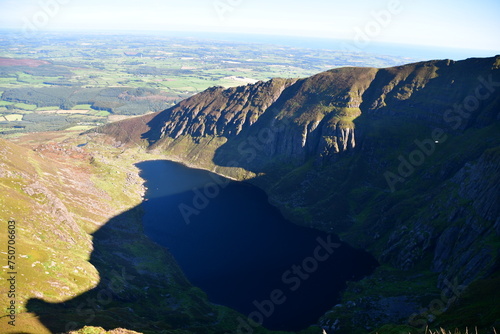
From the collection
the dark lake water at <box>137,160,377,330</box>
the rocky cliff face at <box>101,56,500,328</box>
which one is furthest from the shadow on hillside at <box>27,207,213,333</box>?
the rocky cliff face at <box>101,56,500,328</box>

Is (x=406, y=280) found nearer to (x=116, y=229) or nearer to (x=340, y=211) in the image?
(x=340, y=211)

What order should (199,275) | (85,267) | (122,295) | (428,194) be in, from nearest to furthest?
(122,295) → (85,267) → (199,275) → (428,194)

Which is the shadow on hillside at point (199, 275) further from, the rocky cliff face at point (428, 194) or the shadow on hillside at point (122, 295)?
the rocky cliff face at point (428, 194)

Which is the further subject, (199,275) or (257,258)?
(257,258)

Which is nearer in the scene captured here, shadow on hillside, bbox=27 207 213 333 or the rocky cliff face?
shadow on hillside, bbox=27 207 213 333

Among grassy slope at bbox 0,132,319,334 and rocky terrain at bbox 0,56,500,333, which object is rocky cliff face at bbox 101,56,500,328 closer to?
rocky terrain at bbox 0,56,500,333

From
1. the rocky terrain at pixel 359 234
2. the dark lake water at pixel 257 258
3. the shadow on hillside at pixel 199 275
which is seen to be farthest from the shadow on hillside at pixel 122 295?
the dark lake water at pixel 257 258

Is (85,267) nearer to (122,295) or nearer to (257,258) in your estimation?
(122,295)

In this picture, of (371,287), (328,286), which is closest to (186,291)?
(328,286)

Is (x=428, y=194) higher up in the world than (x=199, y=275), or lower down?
higher up

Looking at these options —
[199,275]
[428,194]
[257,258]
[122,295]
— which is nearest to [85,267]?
[122,295]
